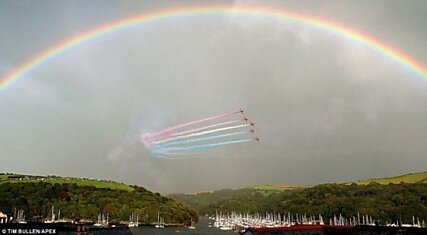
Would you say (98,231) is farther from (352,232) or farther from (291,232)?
(352,232)

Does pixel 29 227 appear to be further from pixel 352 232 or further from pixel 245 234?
pixel 352 232

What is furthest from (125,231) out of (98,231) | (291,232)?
(291,232)

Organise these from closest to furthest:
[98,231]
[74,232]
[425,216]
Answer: [74,232] < [98,231] < [425,216]

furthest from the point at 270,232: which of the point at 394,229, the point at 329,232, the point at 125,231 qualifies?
the point at 125,231

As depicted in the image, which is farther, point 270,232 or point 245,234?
point 270,232

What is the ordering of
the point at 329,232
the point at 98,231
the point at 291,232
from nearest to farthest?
the point at 98,231 < the point at 291,232 < the point at 329,232

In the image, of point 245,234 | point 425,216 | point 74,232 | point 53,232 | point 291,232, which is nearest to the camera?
point 245,234

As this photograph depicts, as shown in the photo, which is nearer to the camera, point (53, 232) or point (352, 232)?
point (53, 232)

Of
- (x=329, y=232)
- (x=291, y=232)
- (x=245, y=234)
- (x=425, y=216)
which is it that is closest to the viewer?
(x=245, y=234)

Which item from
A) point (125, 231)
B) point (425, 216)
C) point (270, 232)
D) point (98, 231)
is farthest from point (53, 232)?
point (425, 216)
